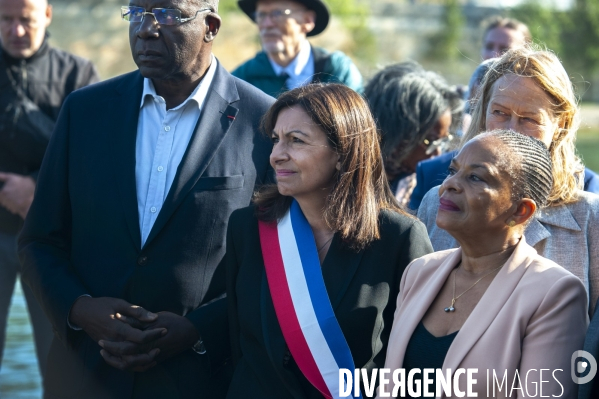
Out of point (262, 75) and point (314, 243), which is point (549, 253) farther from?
point (262, 75)

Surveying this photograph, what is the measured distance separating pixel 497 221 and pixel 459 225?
0.40ft

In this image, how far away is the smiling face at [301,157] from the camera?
10.9 feet

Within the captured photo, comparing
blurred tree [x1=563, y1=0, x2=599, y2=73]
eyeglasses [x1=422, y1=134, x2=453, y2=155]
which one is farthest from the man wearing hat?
blurred tree [x1=563, y1=0, x2=599, y2=73]

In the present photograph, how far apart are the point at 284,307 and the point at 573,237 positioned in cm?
108

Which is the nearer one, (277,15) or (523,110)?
(523,110)

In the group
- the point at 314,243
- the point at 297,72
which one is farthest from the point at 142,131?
the point at 297,72

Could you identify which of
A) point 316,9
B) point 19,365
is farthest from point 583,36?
point 19,365

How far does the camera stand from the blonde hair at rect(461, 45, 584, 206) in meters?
3.32

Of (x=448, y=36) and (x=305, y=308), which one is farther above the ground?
(x=448, y=36)

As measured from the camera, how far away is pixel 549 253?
10.8ft

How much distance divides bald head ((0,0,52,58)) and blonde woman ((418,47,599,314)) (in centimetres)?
286

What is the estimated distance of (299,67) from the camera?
5.96 metres

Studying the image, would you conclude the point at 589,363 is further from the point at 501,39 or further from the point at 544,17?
the point at 544,17

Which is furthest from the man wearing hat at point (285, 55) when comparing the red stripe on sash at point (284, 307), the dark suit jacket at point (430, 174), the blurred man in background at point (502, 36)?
the red stripe on sash at point (284, 307)
